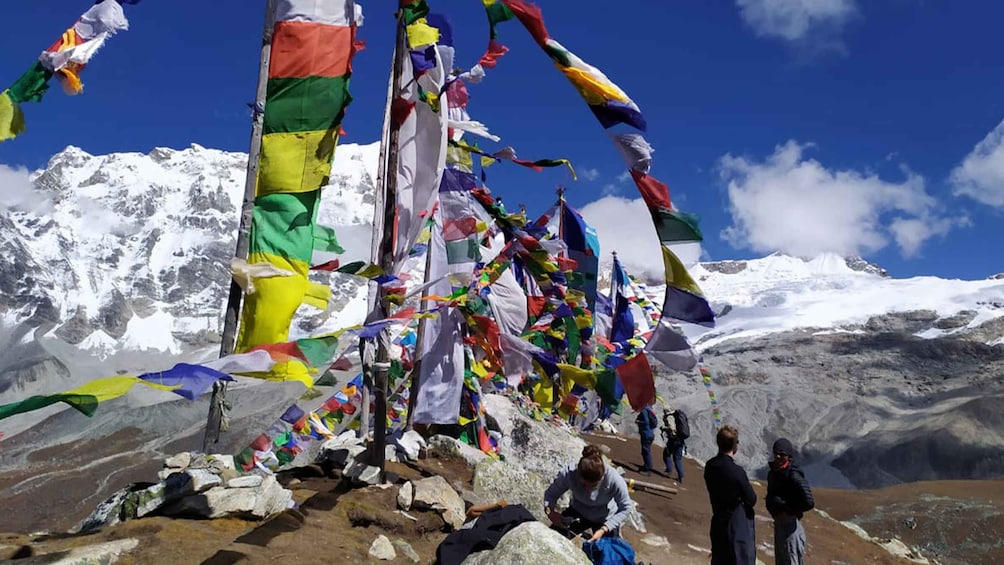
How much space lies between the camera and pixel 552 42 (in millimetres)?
5770

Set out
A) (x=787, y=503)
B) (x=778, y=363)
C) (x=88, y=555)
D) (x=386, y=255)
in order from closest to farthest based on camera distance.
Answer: (x=88, y=555) → (x=787, y=503) → (x=386, y=255) → (x=778, y=363)

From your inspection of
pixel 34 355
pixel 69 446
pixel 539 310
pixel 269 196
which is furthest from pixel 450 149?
pixel 34 355

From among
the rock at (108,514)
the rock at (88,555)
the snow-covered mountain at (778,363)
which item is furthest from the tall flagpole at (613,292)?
the rock at (88,555)

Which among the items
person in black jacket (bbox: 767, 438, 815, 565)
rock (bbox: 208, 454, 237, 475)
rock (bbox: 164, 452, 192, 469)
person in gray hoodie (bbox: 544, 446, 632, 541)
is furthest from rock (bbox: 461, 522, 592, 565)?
rock (bbox: 164, 452, 192, 469)

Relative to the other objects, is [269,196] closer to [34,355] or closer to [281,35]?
[281,35]

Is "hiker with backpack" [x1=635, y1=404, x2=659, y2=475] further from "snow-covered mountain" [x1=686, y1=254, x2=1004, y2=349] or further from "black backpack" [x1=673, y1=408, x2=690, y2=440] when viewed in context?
"snow-covered mountain" [x1=686, y1=254, x2=1004, y2=349]

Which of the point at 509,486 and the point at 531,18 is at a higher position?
the point at 531,18

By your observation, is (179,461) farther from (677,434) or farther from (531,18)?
(677,434)

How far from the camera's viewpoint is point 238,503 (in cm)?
565

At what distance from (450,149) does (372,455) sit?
162 inches

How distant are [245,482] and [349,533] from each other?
105 cm

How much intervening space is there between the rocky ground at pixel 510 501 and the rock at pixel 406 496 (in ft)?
0.23

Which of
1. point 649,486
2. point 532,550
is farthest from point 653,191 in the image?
point 649,486

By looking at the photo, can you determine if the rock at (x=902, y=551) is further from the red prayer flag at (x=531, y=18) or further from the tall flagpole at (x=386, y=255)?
the red prayer flag at (x=531, y=18)
